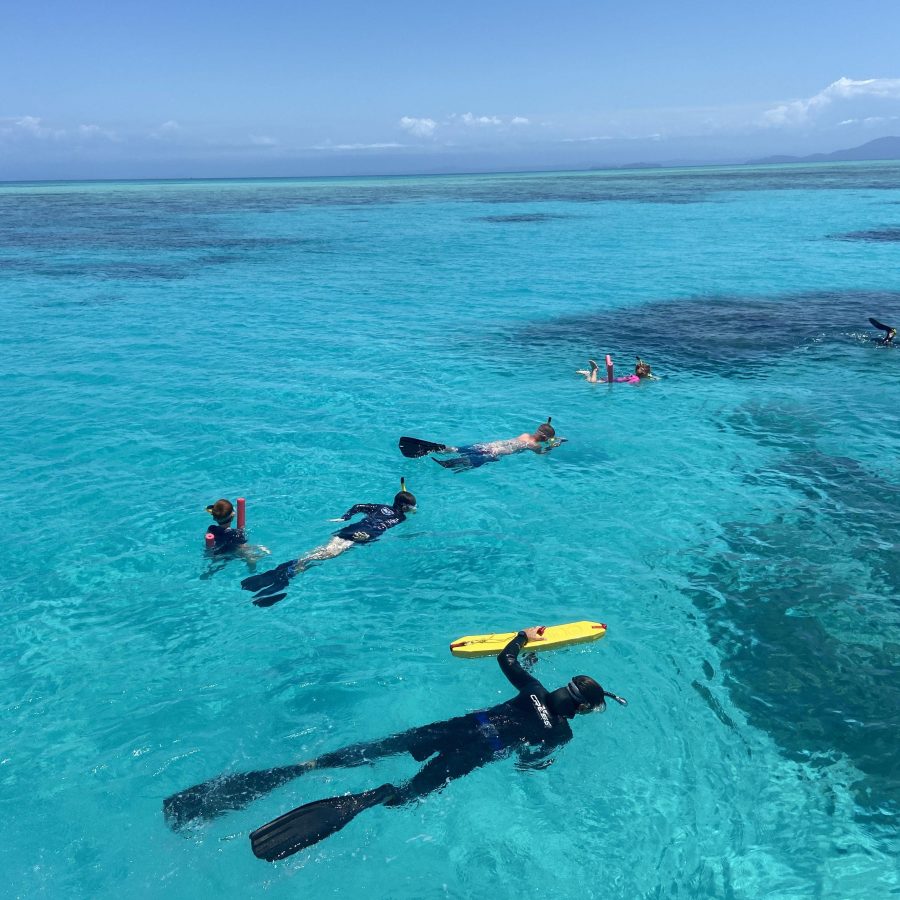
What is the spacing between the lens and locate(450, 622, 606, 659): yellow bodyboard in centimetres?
Result: 1161

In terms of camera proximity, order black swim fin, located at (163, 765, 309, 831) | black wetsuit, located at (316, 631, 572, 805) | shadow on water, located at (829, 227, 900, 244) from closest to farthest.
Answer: black swim fin, located at (163, 765, 309, 831) < black wetsuit, located at (316, 631, 572, 805) < shadow on water, located at (829, 227, 900, 244)

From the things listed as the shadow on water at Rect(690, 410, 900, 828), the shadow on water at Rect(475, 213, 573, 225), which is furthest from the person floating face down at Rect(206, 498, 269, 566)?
the shadow on water at Rect(475, 213, 573, 225)

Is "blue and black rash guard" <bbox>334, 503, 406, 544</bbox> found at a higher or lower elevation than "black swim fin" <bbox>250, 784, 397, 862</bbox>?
higher

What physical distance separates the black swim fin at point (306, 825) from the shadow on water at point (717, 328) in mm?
22659

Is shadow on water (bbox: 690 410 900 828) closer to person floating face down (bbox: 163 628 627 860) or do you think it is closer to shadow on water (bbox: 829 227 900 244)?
person floating face down (bbox: 163 628 627 860)

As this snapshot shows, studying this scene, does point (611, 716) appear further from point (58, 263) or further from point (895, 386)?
point (58, 263)

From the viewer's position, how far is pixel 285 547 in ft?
50.2

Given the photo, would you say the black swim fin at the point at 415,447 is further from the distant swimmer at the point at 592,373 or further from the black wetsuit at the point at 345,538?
the distant swimmer at the point at 592,373

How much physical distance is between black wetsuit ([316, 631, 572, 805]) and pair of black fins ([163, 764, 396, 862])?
1.78 feet

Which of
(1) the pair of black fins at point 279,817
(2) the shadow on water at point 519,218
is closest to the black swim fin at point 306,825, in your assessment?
(1) the pair of black fins at point 279,817

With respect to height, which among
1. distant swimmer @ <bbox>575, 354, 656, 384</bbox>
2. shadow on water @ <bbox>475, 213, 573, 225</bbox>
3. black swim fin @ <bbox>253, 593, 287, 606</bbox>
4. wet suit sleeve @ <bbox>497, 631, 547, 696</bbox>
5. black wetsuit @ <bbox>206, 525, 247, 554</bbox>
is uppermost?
shadow on water @ <bbox>475, 213, 573, 225</bbox>

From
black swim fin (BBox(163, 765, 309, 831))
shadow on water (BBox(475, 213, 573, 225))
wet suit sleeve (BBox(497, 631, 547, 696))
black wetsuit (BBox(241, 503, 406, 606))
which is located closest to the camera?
black swim fin (BBox(163, 765, 309, 831))

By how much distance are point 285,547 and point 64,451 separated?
9.39 meters

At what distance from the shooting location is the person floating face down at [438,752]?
904 cm
